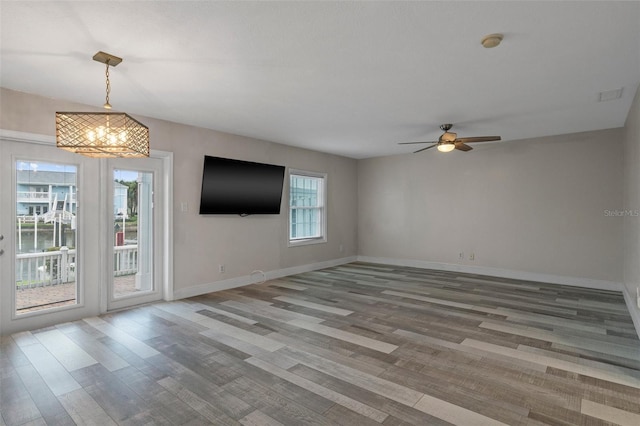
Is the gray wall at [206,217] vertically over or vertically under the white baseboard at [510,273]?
over

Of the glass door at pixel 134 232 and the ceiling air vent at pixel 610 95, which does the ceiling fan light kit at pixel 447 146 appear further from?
the glass door at pixel 134 232

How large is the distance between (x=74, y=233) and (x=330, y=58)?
354cm

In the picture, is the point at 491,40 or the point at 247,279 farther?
the point at 247,279

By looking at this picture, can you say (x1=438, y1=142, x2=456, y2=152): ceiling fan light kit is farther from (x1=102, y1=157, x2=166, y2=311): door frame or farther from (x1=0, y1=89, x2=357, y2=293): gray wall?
(x1=102, y1=157, x2=166, y2=311): door frame

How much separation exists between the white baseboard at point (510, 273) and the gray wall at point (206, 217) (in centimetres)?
198

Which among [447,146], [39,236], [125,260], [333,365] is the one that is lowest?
[333,365]

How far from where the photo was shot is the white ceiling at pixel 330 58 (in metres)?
2.19

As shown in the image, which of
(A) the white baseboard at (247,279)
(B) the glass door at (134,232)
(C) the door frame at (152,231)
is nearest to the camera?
(C) the door frame at (152,231)

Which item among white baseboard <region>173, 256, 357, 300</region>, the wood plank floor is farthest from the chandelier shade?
white baseboard <region>173, 256, 357, 300</region>

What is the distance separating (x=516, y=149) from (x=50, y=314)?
7.33m

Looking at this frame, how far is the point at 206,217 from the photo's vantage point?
523cm

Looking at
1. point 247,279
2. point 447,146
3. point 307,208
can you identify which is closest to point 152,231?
point 247,279

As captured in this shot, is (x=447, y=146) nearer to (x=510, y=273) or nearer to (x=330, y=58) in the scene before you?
(x=330, y=58)

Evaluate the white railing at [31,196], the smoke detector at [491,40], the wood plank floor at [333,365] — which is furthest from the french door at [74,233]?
the smoke detector at [491,40]
